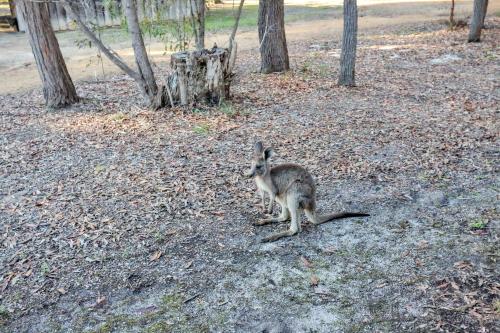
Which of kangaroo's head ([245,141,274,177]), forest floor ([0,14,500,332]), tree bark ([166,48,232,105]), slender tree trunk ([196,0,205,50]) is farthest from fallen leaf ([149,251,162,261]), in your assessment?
slender tree trunk ([196,0,205,50])

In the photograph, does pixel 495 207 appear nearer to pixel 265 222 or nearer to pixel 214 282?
pixel 265 222

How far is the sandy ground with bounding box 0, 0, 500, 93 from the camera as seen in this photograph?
13.9m

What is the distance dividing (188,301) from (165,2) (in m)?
8.20

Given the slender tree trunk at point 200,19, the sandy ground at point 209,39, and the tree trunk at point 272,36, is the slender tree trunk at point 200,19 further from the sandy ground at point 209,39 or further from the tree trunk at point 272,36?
the sandy ground at point 209,39

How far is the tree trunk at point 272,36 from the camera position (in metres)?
11.7

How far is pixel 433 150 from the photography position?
7.08 metres

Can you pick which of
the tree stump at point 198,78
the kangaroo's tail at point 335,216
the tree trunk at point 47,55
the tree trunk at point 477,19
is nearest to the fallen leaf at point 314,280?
the kangaroo's tail at point 335,216

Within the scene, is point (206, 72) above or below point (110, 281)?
above

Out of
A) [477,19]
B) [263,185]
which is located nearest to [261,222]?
[263,185]

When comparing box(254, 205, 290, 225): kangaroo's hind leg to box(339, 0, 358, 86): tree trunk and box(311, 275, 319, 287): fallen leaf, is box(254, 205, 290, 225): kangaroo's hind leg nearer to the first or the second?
box(311, 275, 319, 287): fallen leaf

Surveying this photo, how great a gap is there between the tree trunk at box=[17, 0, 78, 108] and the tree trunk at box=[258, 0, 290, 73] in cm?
467

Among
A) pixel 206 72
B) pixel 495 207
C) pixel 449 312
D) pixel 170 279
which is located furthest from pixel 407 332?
pixel 206 72

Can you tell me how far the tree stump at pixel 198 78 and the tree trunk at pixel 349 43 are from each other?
2.62 metres

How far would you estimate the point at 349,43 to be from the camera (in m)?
10.2
